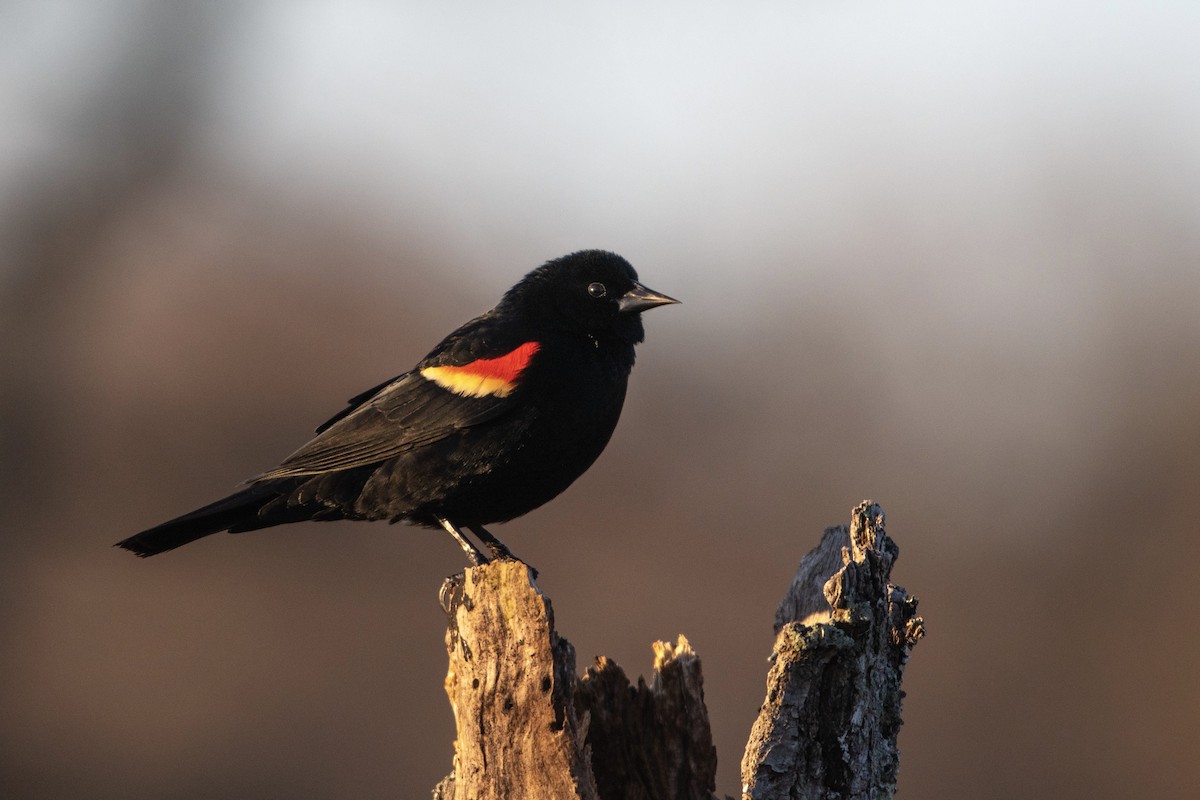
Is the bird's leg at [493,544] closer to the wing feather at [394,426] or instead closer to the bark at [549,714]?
the wing feather at [394,426]

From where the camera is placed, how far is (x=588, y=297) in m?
5.13

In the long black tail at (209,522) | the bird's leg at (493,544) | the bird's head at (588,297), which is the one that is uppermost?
the bird's head at (588,297)

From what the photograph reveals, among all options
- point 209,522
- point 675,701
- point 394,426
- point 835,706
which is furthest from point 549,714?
point 209,522

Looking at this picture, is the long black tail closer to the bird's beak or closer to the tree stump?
the tree stump

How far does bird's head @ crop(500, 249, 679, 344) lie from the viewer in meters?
5.06

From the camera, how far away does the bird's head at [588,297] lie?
5062 mm

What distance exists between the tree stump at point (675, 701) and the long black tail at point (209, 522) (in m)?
1.41

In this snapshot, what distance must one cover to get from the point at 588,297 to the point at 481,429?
2.98 feet

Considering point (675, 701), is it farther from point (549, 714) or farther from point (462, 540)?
point (462, 540)

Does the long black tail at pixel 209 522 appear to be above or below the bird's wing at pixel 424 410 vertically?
below

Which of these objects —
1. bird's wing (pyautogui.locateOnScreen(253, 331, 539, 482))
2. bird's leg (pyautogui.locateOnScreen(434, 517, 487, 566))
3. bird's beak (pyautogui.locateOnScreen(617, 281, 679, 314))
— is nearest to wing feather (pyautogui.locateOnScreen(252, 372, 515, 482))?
bird's wing (pyautogui.locateOnScreen(253, 331, 539, 482))

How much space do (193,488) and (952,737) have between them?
23.4 feet

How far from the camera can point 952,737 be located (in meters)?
8.92

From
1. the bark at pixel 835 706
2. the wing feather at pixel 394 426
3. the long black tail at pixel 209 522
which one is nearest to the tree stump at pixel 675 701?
the bark at pixel 835 706
